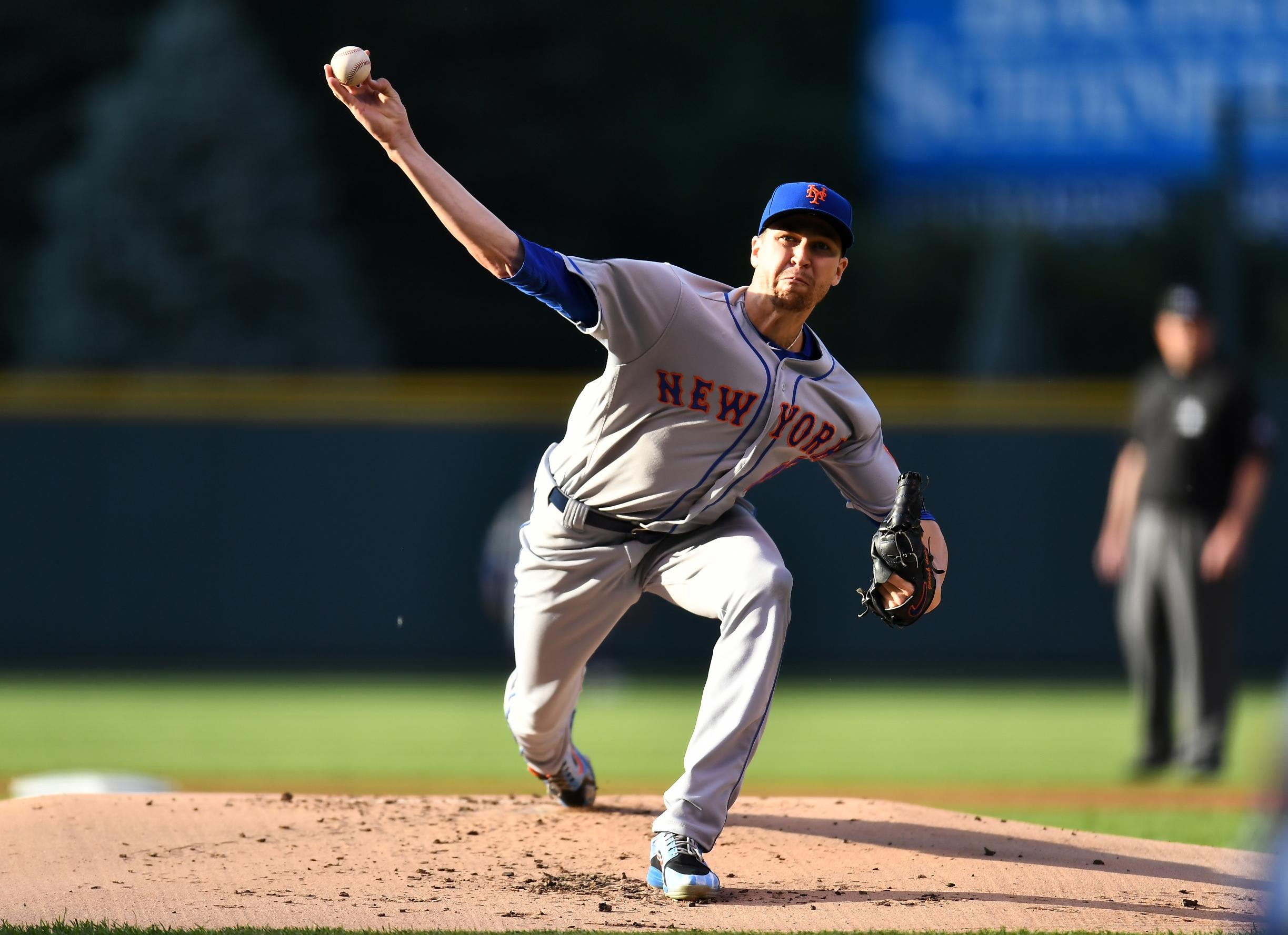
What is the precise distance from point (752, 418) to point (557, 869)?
3.93 ft

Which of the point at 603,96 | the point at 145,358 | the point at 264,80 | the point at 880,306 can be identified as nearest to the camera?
the point at 145,358

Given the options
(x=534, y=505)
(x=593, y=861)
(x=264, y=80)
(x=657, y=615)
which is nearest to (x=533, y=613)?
(x=534, y=505)

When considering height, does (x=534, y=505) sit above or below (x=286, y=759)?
above

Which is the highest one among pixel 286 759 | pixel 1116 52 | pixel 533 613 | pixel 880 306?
pixel 1116 52

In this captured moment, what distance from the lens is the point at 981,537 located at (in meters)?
11.4

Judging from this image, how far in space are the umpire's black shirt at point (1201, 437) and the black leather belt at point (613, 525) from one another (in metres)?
3.59

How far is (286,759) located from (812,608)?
4719 mm

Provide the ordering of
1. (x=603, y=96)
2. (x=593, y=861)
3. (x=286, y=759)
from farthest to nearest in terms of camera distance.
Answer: (x=603, y=96) → (x=286, y=759) → (x=593, y=861)

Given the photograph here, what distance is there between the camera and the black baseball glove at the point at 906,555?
13.7ft

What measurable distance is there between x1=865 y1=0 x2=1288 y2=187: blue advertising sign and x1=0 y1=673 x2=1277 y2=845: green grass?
28.8 feet

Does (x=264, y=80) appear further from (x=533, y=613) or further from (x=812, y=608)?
(x=533, y=613)

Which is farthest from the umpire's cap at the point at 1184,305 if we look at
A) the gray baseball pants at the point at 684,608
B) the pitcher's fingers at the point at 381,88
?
the pitcher's fingers at the point at 381,88

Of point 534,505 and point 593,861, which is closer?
point 593,861

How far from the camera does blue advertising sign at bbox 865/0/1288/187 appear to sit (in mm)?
17516
